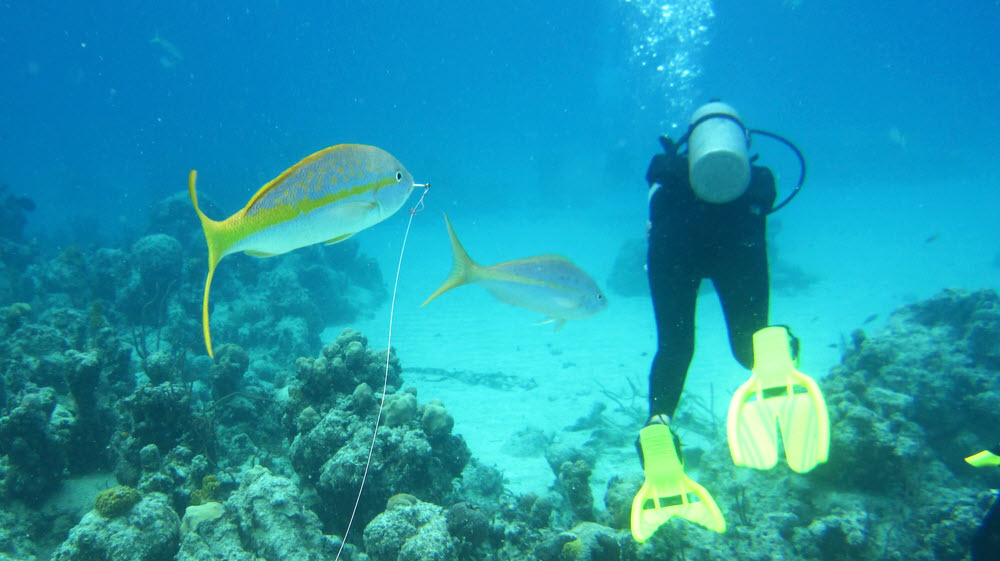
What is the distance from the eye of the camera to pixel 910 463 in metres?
3.44

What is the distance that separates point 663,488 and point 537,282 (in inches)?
63.9

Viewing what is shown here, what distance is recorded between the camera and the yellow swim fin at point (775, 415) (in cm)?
232

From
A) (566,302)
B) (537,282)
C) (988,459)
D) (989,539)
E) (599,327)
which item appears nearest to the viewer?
(989,539)

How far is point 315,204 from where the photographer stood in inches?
79.4

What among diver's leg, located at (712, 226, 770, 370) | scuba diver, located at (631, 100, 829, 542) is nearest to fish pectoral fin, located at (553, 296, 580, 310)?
scuba diver, located at (631, 100, 829, 542)

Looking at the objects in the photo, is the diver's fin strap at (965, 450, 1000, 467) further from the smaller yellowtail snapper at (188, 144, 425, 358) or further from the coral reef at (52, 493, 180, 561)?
the coral reef at (52, 493, 180, 561)

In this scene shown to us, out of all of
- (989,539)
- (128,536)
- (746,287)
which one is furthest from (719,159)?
(128,536)

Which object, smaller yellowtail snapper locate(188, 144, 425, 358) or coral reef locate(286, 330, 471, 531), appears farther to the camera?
coral reef locate(286, 330, 471, 531)

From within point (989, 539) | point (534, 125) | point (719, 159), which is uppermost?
point (534, 125)

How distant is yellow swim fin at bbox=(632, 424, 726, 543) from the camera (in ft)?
7.89

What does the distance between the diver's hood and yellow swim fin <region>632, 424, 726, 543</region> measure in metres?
1.57

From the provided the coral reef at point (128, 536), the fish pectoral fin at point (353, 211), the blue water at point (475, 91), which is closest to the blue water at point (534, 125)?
the blue water at point (475, 91)

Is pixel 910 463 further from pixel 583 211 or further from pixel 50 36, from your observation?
pixel 50 36

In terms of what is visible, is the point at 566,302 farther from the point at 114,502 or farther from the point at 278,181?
the point at 114,502
